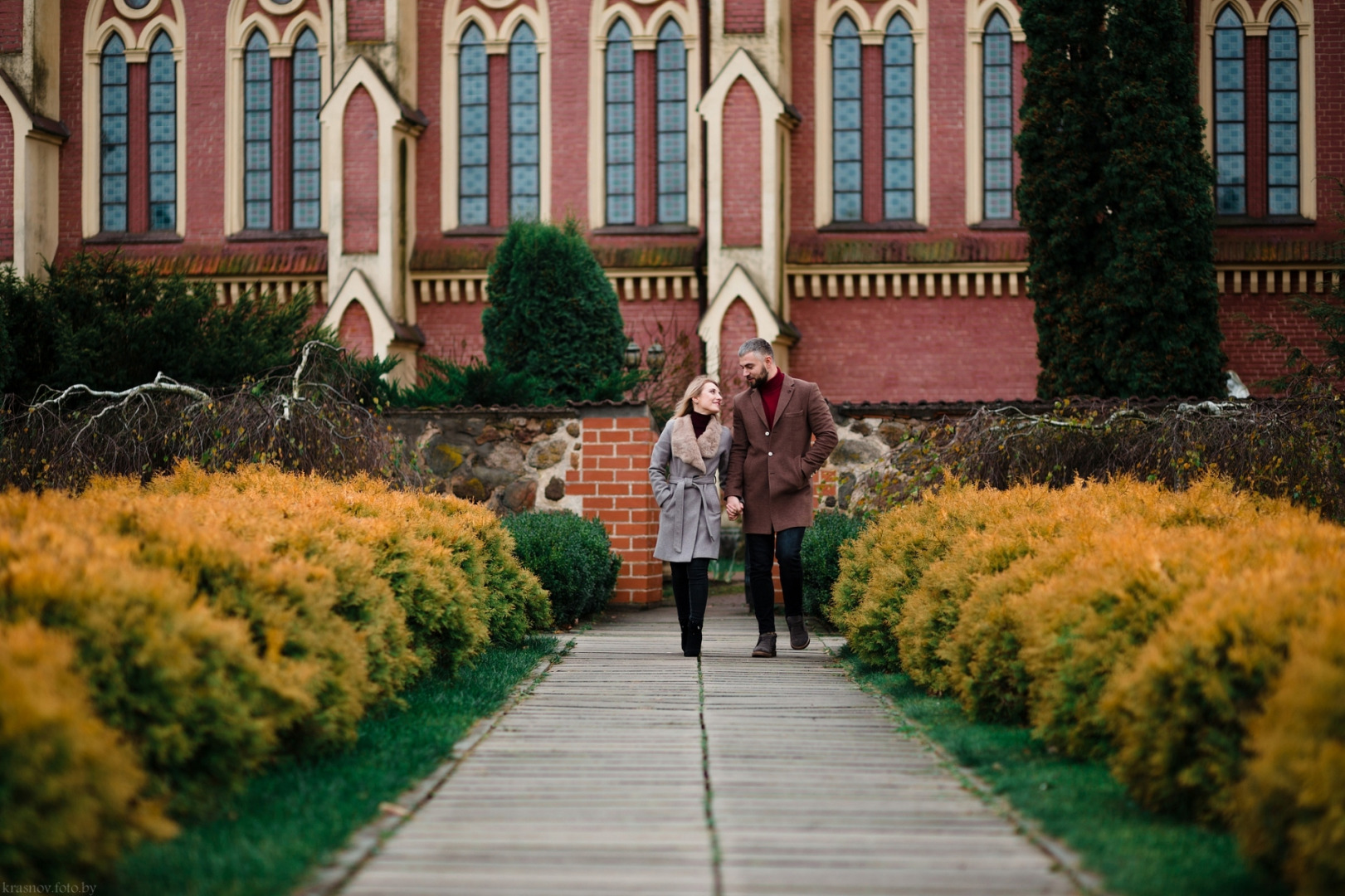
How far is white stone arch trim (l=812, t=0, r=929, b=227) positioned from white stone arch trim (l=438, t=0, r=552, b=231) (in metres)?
4.57

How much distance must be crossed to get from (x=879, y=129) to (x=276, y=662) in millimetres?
19270

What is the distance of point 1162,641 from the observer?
4250 millimetres

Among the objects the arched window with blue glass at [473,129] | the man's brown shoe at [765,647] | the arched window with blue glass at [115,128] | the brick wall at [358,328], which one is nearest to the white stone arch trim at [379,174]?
the brick wall at [358,328]

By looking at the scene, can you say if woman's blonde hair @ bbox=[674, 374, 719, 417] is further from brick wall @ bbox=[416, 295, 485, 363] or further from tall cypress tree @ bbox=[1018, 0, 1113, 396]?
brick wall @ bbox=[416, 295, 485, 363]

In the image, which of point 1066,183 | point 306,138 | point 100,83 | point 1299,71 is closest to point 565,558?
point 1066,183

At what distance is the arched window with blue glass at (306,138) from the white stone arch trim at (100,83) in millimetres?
1986

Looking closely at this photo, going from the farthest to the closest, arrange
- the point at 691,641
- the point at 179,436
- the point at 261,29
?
the point at 261,29, the point at 179,436, the point at 691,641

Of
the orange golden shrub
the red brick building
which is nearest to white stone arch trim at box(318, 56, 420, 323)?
the red brick building

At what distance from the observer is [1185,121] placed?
57.8ft

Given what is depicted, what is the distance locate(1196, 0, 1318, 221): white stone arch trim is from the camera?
70.9ft

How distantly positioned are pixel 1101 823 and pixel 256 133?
22.5m

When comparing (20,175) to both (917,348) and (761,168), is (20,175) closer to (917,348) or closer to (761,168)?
(761,168)

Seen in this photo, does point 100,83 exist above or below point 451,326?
above

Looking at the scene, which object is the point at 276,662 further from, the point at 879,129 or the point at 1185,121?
the point at 879,129
